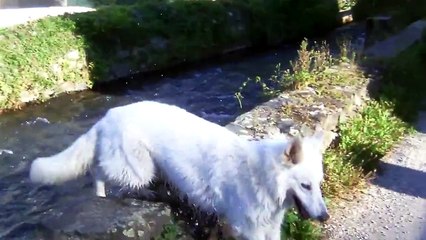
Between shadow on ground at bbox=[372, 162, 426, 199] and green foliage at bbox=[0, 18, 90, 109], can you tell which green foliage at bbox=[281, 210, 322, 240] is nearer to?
shadow on ground at bbox=[372, 162, 426, 199]

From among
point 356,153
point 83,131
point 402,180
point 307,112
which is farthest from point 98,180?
point 83,131

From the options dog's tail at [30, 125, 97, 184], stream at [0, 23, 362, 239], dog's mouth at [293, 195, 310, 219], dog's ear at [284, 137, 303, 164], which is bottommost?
stream at [0, 23, 362, 239]

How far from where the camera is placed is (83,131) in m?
8.80

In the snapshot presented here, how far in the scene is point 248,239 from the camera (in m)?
4.18

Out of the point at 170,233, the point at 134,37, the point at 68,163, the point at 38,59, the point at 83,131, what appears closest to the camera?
the point at 170,233

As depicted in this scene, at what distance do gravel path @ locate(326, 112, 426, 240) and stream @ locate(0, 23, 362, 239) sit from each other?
188cm

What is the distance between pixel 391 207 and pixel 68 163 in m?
2.93

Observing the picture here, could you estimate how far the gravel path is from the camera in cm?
528

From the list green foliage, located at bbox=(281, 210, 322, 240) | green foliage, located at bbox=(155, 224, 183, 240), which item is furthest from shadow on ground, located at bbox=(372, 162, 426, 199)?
green foliage, located at bbox=(155, 224, 183, 240)

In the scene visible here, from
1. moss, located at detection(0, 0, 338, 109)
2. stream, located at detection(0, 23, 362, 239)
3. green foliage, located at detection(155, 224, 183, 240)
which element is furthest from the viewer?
moss, located at detection(0, 0, 338, 109)

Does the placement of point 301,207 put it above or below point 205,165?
below

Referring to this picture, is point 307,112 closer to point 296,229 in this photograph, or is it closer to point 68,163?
point 296,229

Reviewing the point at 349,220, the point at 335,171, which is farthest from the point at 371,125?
the point at 349,220

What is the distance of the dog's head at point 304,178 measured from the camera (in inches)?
152
